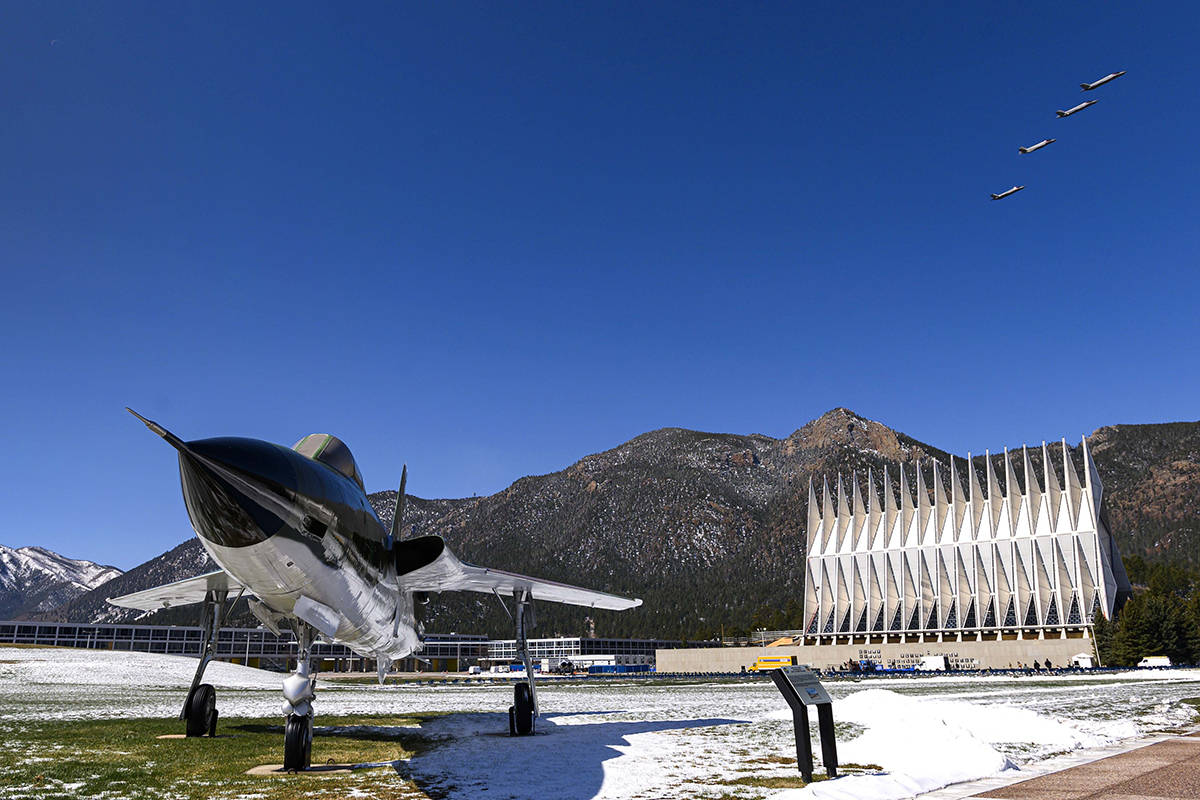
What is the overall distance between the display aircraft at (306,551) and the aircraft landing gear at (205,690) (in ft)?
4.40

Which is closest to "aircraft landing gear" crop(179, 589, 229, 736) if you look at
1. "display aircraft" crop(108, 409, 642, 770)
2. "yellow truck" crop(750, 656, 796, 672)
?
"display aircraft" crop(108, 409, 642, 770)

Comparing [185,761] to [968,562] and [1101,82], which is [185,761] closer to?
[1101,82]

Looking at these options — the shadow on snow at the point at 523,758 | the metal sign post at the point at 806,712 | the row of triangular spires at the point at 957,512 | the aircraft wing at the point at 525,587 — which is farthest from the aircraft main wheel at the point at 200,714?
the row of triangular spires at the point at 957,512

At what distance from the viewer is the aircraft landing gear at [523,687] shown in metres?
19.5

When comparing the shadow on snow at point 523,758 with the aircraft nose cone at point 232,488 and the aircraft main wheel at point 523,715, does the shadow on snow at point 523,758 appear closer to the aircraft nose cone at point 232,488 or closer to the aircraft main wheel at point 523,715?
the aircraft main wheel at point 523,715

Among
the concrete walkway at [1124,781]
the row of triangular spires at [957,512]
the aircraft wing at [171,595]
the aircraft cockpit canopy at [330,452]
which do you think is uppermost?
the row of triangular spires at [957,512]

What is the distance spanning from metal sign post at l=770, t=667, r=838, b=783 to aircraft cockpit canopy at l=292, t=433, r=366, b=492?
769cm

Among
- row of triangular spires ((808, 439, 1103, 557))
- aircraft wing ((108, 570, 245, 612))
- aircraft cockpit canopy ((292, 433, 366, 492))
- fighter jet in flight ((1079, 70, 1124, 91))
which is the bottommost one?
aircraft wing ((108, 570, 245, 612))

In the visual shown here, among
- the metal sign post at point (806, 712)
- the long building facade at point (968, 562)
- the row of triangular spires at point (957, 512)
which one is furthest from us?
the row of triangular spires at point (957, 512)

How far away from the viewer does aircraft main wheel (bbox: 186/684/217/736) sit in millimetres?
18938

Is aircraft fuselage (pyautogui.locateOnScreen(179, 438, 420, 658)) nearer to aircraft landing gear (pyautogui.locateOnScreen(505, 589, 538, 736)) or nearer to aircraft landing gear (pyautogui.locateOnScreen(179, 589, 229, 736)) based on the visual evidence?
aircraft landing gear (pyautogui.locateOnScreen(505, 589, 538, 736))

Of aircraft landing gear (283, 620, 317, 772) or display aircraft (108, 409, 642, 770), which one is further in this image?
aircraft landing gear (283, 620, 317, 772)

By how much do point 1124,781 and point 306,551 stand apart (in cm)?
1160

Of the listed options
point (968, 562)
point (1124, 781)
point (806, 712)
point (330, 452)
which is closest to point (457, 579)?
point (330, 452)
